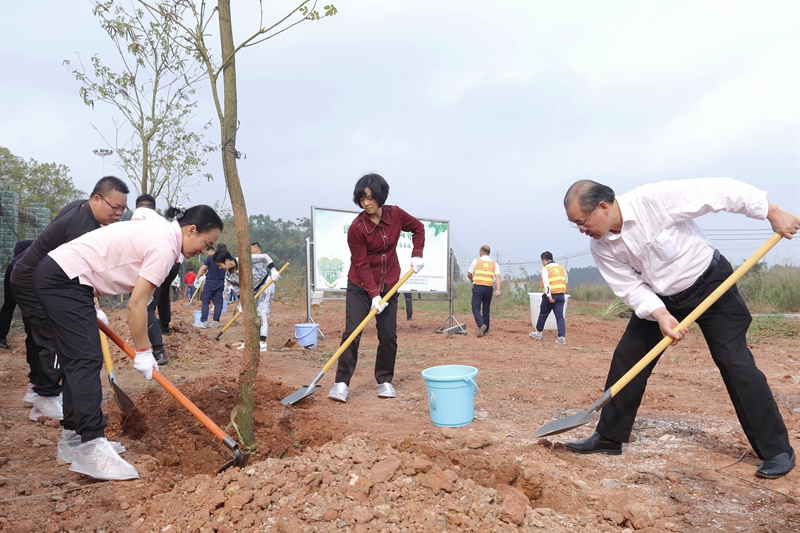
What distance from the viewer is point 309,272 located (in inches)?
356

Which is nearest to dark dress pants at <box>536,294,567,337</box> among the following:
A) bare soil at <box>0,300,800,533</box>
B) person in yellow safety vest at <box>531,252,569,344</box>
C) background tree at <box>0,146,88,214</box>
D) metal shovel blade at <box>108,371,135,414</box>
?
person in yellow safety vest at <box>531,252,569,344</box>

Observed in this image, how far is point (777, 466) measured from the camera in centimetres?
263

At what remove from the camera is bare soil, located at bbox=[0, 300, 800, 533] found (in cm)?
209

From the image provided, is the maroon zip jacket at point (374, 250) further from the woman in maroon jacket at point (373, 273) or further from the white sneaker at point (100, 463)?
the white sneaker at point (100, 463)

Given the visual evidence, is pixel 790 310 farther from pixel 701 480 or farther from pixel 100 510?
pixel 100 510

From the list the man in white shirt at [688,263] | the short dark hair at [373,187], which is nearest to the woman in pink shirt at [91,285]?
the short dark hair at [373,187]

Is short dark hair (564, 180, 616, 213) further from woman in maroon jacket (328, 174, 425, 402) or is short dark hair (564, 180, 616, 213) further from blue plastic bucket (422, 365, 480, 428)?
woman in maroon jacket (328, 174, 425, 402)

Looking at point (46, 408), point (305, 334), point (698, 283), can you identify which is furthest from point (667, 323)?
point (305, 334)

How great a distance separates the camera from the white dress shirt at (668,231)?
264 cm

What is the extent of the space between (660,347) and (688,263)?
467 mm

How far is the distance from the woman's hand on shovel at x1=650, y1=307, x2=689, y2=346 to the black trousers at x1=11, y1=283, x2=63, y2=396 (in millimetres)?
3573

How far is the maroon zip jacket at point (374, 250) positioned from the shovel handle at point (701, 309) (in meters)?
2.07

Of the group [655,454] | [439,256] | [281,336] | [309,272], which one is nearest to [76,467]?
[655,454]

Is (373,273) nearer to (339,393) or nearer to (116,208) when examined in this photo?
(339,393)
